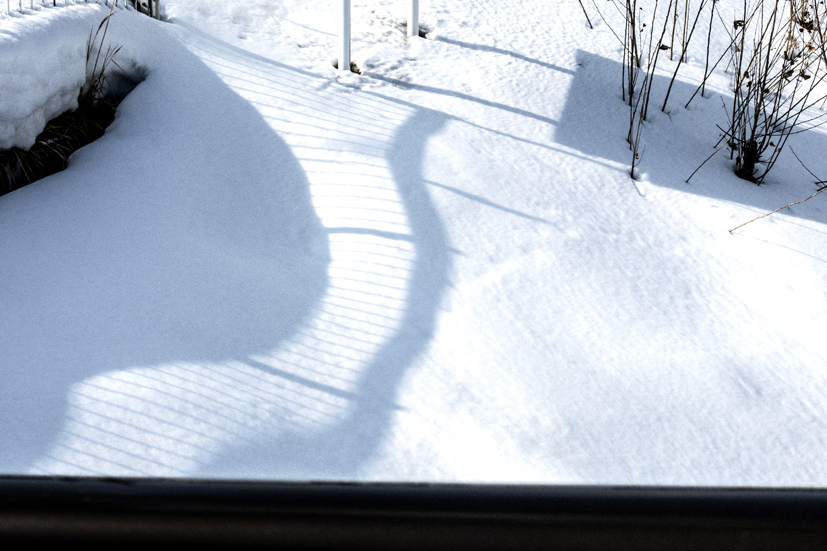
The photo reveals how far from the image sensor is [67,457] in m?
1.64

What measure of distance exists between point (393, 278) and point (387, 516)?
6.53 ft

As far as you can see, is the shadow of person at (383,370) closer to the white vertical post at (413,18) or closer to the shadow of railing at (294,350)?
the shadow of railing at (294,350)

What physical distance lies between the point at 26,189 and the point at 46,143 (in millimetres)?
224

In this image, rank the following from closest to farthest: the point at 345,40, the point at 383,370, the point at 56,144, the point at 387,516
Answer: the point at 387,516 < the point at 383,370 < the point at 56,144 < the point at 345,40

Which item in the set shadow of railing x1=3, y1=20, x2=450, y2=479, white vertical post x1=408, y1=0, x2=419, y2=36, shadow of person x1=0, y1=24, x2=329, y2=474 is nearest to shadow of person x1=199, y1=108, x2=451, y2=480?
shadow of railing x1=3, y1=20, x2=450, y2=479

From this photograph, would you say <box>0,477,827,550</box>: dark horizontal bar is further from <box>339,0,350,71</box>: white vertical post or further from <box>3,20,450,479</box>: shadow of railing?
<box>339,0,350,71</box>: white vertical post

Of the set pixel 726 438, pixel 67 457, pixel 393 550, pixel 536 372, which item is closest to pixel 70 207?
pixel 67 457

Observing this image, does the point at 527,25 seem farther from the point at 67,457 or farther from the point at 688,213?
the point at 67,457

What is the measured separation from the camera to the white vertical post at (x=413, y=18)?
3.62 meters

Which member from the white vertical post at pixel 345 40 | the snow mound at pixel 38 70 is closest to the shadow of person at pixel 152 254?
the snow mound at pixel 38 70

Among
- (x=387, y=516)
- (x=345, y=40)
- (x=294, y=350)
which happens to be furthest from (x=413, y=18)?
(x=387, y=516)

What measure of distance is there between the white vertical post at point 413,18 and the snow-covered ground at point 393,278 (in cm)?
19

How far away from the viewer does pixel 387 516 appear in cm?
31

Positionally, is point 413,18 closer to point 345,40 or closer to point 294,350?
point 345,40
